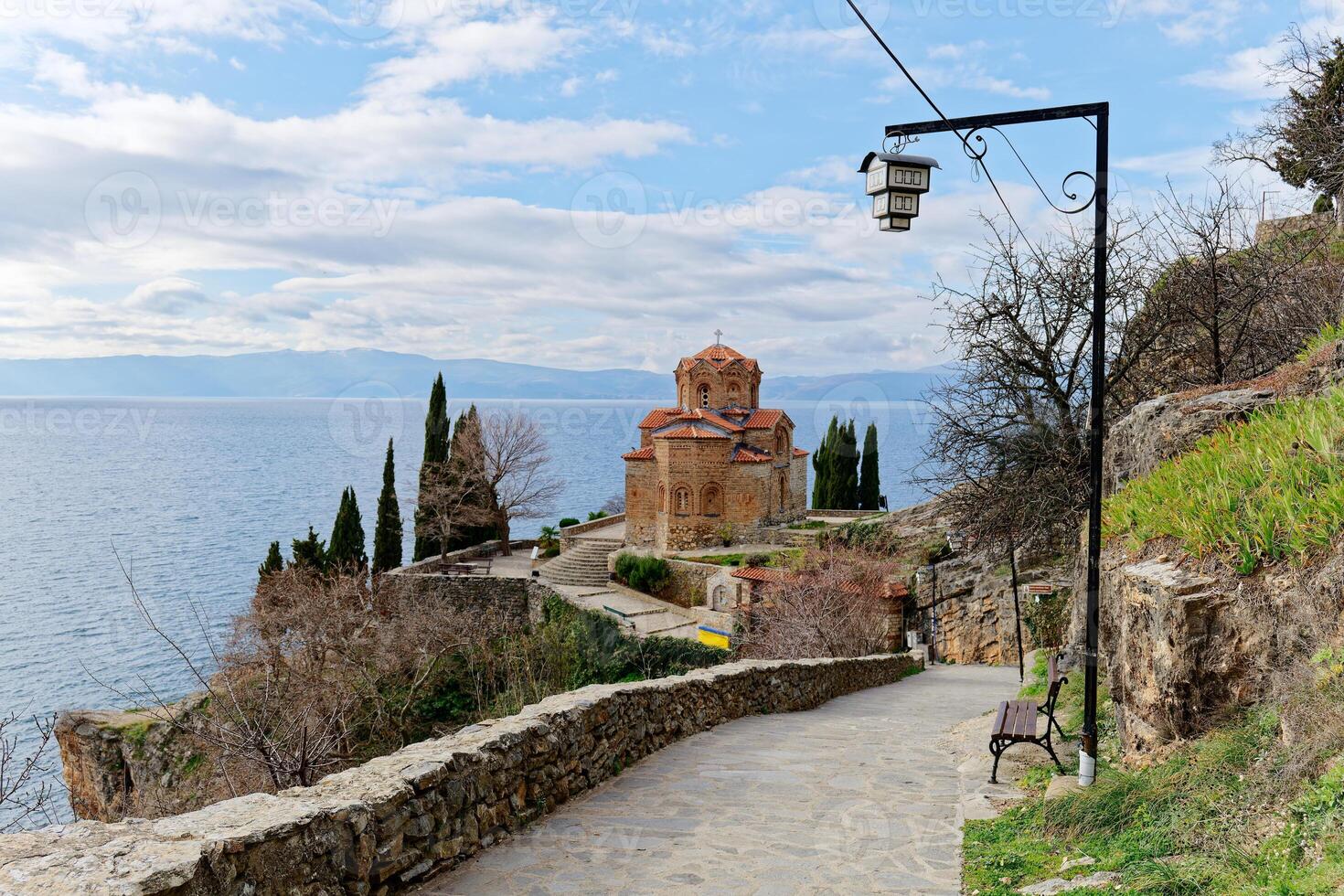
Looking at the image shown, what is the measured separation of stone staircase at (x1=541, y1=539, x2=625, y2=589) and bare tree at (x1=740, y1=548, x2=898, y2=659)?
1037 centimetres

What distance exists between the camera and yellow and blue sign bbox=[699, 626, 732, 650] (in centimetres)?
2585

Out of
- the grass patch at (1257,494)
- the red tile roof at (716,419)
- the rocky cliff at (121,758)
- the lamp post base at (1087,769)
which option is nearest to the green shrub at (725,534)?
the red tile roof at (716,419)

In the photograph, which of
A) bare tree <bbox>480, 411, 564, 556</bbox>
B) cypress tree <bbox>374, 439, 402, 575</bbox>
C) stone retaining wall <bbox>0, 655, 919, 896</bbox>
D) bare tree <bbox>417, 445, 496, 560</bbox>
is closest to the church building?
bare tree <bbox>480, 411, 564, 556</bbox>

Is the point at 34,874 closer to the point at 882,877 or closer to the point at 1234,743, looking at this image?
the point at 882,877

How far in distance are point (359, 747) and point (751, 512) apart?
788 inches

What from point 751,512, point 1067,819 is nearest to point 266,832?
point 1067,819

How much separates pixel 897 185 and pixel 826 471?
4326 cm

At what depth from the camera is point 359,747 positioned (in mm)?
20297

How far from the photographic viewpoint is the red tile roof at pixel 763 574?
2626cm

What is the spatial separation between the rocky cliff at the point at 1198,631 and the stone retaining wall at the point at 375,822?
12.3 feet

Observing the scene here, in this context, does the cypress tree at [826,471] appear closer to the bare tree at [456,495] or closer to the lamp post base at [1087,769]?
the bare tree at [456,495]

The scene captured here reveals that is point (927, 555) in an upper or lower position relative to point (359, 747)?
upper

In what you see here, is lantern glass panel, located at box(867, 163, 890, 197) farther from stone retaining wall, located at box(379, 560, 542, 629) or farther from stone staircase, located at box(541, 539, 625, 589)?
stone staircase, located at box(541, 539, 625, 589)

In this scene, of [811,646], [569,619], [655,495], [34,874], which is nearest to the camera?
[34,874]
